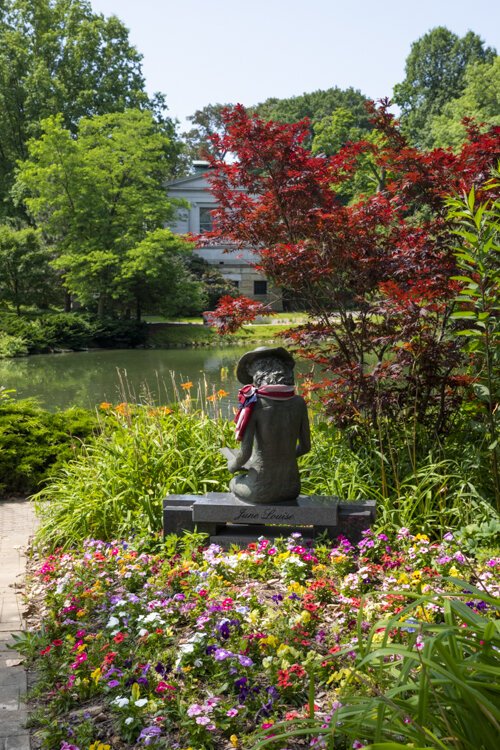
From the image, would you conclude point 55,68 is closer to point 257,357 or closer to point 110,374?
point 110,374

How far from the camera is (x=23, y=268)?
30156mm

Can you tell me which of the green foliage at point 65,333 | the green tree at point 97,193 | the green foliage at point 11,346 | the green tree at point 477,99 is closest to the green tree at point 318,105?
the green tree at point 477,99

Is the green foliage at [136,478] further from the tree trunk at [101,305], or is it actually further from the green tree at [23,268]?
the tree trunk at [101,305]

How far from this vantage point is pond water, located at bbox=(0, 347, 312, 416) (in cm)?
1626

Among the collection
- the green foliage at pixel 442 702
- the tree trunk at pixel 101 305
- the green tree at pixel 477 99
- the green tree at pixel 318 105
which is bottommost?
the green foliage at pixel 442 702

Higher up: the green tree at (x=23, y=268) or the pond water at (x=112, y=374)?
the green tree at (x=23, y=268)

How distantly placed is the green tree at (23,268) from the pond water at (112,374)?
499 centimetres

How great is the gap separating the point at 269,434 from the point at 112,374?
1658 centimetres

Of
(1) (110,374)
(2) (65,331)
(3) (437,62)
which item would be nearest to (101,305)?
(2) (65,331)

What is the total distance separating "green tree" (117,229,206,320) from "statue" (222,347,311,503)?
82.4ft

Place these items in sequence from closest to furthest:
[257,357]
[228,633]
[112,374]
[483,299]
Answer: [228,633] → [483,299] → [257,357] → [112,374]

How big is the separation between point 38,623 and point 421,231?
14.0ft

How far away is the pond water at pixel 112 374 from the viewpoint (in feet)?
53.3

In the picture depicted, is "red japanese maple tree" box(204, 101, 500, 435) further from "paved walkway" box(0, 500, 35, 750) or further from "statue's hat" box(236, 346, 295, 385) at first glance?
"paved walkway" box(0, 500, 35, 750)
